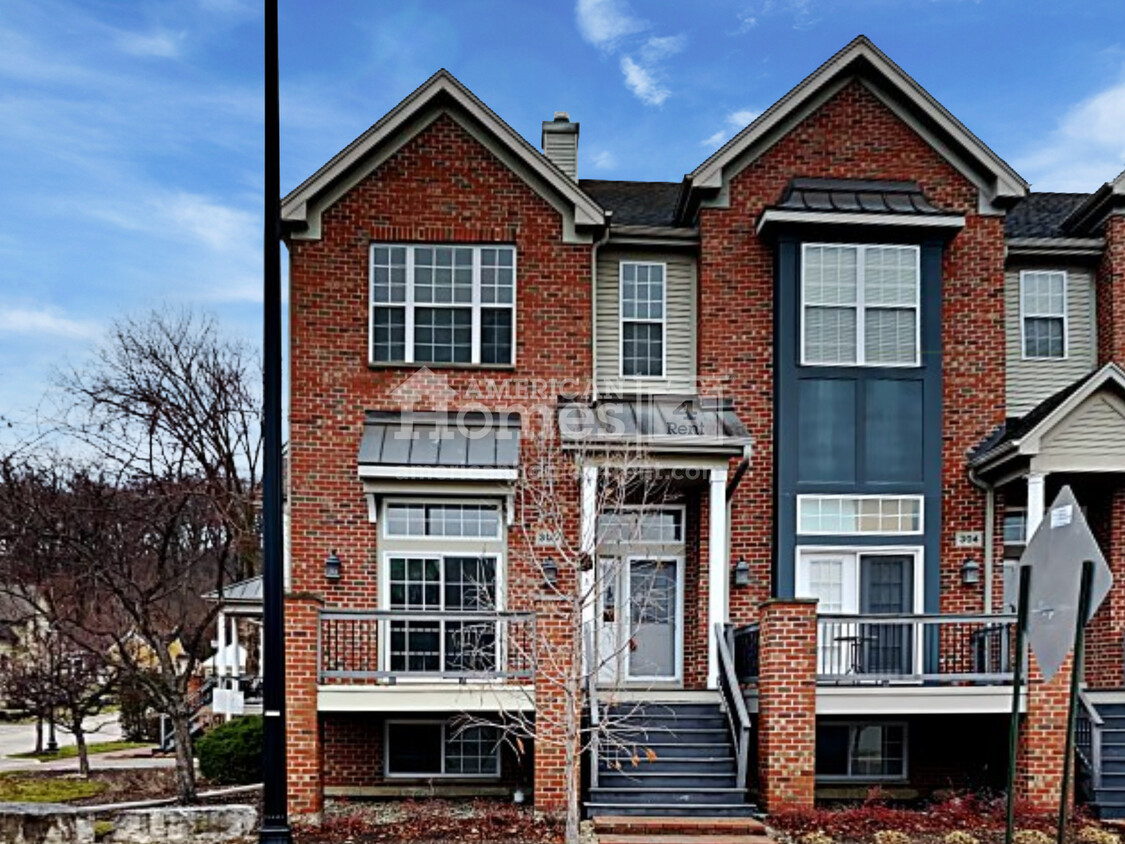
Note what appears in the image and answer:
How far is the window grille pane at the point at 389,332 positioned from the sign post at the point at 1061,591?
9.66m

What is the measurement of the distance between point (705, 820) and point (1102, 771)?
15.8 ft

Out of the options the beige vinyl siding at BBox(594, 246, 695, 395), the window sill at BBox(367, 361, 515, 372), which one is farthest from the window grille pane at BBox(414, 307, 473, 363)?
the beige vinyl siding at BBox(594, 246, 695, 395)

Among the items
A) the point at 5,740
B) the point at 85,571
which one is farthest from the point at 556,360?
the point at 5,740

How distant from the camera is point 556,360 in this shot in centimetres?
1502

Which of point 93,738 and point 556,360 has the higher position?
point 556,360

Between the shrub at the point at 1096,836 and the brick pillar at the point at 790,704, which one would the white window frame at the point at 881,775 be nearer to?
the brick pillar at the point at 790,704

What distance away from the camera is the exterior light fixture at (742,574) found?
49.1 ft

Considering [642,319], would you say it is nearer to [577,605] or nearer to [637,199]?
[637,199]

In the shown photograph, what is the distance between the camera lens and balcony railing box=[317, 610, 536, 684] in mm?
12570

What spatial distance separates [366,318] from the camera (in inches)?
587

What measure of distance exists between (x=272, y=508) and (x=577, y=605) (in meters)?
3.58

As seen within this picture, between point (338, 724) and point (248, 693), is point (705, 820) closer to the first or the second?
point (338, 724)

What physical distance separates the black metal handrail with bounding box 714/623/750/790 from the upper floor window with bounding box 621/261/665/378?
151 inches

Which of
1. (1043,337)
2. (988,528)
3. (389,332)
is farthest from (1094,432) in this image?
(389,332)
